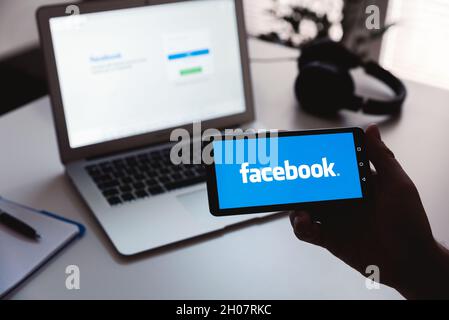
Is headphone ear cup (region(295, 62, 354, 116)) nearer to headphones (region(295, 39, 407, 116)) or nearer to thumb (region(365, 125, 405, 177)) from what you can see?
headphones (region(295, 39, 407, 116))

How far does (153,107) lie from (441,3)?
60.6 inches

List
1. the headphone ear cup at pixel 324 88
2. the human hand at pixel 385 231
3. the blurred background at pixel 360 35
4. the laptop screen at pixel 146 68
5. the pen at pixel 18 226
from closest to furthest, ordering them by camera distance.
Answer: the human hand at pixel 385 231
the pen at pixel 18 226
the laptop screen at pixel 146 68
the headphone ear cup at pixel 324 88
the blurred background at pixel 360 35

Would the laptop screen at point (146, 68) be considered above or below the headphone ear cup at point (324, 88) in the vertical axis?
above

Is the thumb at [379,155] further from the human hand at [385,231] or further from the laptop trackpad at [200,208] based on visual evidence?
the laptop trackpad at [200,208]

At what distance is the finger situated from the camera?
0.65m

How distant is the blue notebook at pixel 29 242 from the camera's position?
69 centimetres

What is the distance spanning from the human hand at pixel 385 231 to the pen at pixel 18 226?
389 mm

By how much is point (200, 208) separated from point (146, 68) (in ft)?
0.97

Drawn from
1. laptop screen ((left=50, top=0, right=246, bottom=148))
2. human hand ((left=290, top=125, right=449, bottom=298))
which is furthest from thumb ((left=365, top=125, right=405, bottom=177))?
laptop screen ((left=50, top=0, right=246, bottom=148))

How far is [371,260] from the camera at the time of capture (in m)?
0.67

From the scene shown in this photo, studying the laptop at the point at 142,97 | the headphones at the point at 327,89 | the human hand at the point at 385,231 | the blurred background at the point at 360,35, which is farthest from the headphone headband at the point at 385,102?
the blurred background at the point at 360,35

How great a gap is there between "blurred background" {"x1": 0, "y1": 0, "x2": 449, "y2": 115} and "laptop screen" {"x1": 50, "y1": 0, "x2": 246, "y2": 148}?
94 cm

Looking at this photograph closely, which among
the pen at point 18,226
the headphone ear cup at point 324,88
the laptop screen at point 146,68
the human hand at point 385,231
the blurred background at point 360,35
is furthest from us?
the blurred background at point 360,35
